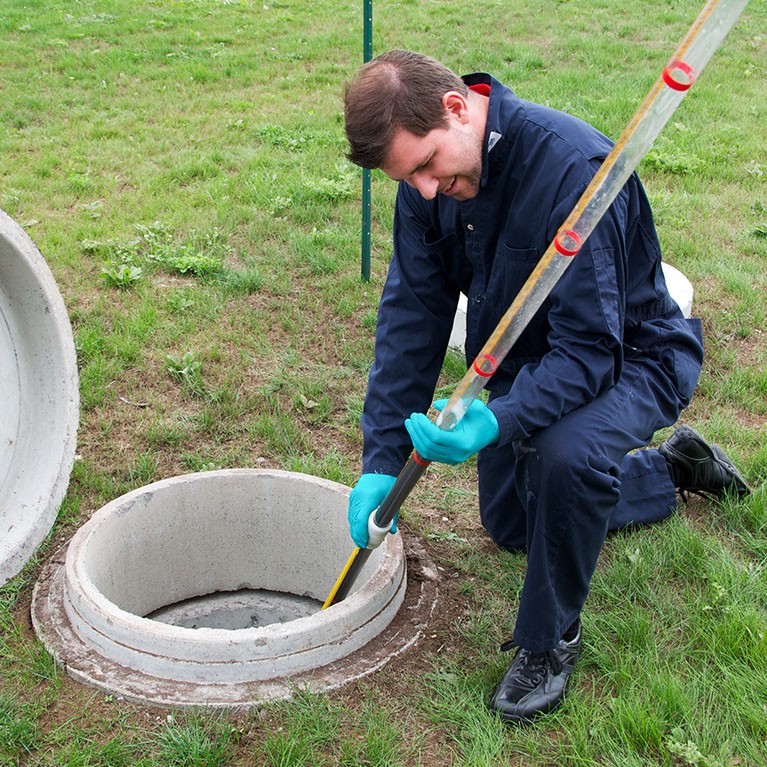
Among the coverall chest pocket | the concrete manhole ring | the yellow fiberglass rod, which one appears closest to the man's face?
the coverall chest pocket

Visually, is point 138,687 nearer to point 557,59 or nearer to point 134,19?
point 557,59

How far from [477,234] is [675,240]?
2964mm

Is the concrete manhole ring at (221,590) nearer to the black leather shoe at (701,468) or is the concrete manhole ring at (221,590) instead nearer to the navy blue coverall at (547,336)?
the navy blue coverall at (547,336)

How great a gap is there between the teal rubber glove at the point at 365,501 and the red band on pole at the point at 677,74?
133 cm

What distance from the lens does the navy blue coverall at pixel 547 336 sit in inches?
87.7

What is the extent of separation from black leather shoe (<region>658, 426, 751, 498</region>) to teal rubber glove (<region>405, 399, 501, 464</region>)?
1.19m

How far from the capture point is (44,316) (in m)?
3.01

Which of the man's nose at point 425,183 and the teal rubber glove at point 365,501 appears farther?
the teal rubber glove at point 365,501

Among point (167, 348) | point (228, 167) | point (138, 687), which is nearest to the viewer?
point (138, 687)

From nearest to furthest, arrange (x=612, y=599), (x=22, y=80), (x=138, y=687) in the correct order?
(x=138, y=687) → (x=612, y=599) → (x=22, y=80)

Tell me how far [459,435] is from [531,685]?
2.45ft

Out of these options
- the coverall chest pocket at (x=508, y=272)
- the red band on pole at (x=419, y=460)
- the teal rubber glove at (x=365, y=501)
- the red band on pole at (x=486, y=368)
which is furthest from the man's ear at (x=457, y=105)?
the teal rubber glove at (x=365, y=501)

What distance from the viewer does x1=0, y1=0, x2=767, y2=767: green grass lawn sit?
7.64ft

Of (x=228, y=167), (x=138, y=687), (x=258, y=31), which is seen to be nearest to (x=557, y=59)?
(x=258, y=31)
